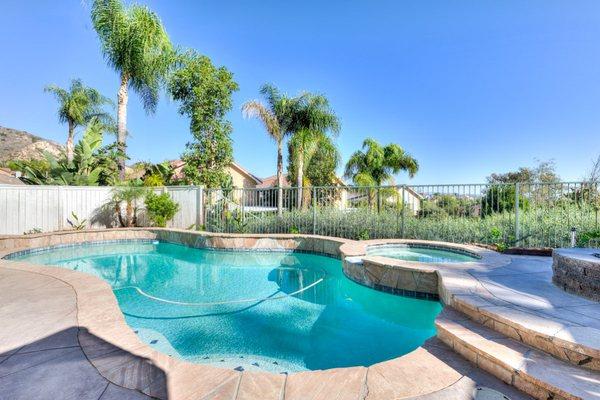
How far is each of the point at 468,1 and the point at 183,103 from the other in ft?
39.0

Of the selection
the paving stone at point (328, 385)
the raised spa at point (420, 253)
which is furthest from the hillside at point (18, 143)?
the paving stone at point (328, 385)

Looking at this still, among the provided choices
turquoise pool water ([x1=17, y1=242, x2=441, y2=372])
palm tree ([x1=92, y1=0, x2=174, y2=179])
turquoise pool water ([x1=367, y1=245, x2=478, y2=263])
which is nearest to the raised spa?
turquoise pool water ([x1=367, y1=245, x2=478, y2=263])

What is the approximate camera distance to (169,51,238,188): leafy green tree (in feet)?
44.3

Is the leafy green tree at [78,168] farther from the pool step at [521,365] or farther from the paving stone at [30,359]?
the pool step at [521,365]

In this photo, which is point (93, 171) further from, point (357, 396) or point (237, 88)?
point (357, 396)

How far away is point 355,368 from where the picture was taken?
92.1 inches

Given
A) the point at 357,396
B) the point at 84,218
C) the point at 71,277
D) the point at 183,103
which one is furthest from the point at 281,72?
the point at 357,396

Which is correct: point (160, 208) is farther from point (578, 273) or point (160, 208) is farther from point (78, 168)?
point (578, 273)

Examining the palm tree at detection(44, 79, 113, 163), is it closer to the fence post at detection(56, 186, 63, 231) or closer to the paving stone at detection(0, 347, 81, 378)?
the fence post at detection(56, 186, 63, 231)

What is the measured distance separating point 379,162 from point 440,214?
21.9 m

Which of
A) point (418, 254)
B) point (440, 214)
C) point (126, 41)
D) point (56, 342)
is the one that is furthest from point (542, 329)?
point (126, 41)

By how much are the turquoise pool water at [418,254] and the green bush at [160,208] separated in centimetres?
835

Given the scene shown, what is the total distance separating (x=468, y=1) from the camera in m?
9.70

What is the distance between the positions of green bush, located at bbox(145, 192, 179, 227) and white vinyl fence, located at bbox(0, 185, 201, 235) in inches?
14.9
